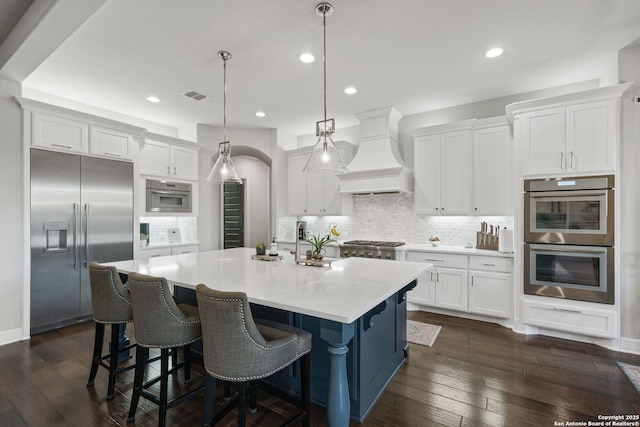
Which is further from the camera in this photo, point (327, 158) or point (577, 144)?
point (577, 144)

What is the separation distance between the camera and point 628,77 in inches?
121

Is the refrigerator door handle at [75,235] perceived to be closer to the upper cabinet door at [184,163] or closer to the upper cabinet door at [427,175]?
the upper cabinet door at [184,163]

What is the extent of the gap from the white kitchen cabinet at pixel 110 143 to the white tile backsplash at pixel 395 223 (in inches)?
109

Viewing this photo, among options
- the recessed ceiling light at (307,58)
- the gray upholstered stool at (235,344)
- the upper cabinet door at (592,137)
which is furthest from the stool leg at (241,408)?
the upper cabinet door at (592,137)

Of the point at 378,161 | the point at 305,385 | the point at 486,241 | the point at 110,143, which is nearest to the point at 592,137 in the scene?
the point at 486,241

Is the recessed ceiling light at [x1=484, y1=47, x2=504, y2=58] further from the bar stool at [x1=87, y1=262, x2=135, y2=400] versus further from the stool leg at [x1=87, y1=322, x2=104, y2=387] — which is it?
the stool leg at [x1=87, y1=322, x2=104, y2=387]

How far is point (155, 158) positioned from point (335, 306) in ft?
14.4

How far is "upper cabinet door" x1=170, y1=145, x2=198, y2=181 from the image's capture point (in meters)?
5.07

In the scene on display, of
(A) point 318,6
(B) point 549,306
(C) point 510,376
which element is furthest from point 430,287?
(A) point 318,6

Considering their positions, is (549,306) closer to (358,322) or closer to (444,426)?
(444,426)

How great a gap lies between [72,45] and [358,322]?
3.57 m

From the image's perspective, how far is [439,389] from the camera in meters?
2.41

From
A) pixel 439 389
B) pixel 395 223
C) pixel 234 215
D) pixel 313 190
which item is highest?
pixel 313 190

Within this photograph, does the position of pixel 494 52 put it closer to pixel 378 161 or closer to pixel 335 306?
pixel 378 161
